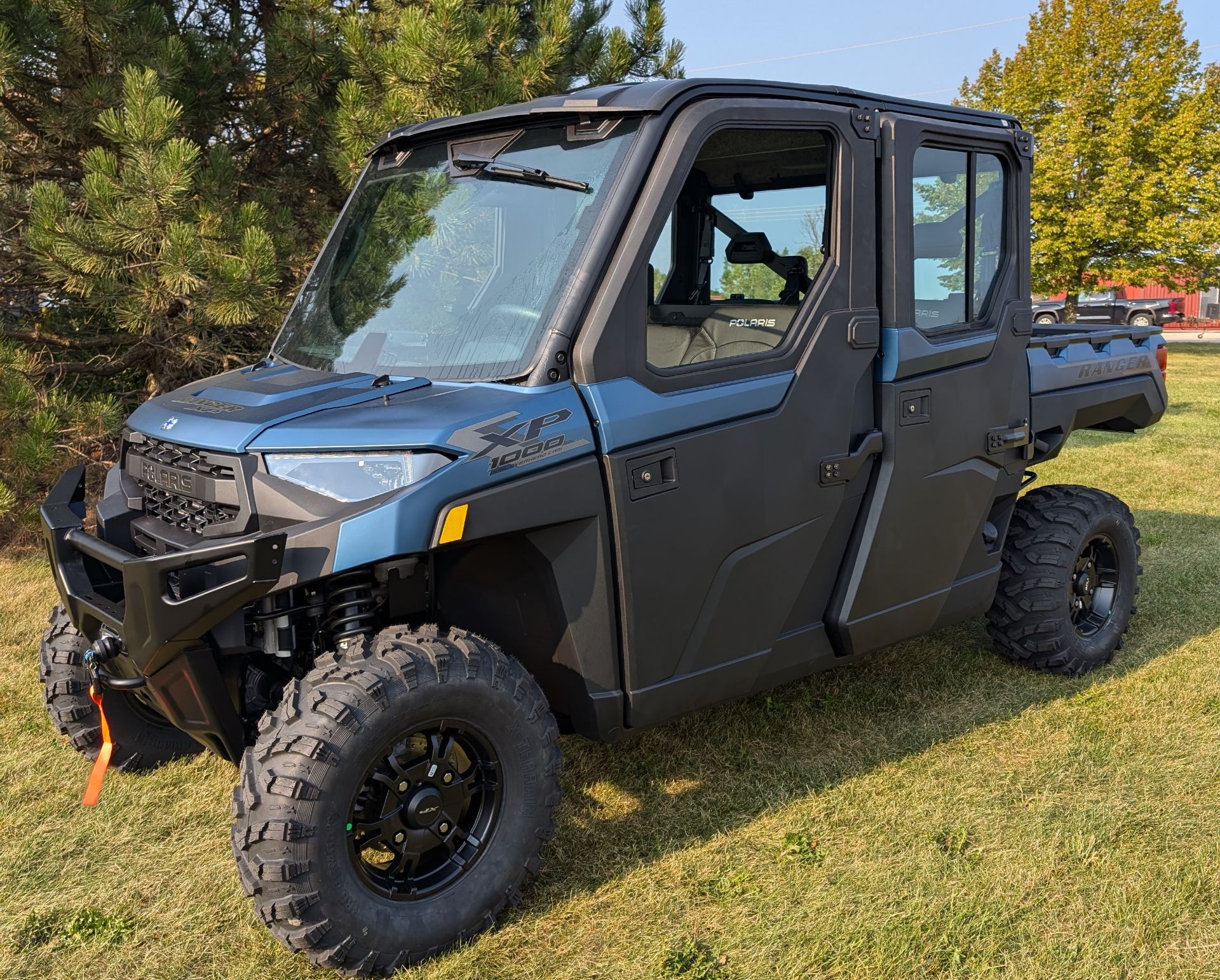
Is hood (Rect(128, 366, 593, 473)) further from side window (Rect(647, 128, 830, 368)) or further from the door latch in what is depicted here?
the door latch

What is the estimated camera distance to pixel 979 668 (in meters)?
5.05

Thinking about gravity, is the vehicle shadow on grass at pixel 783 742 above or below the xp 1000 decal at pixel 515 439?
below

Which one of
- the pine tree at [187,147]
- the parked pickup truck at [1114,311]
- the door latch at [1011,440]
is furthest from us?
the parked pickup truck at [1114,311]

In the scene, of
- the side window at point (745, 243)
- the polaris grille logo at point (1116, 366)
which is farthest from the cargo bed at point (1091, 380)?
the side window at point (745, 243)

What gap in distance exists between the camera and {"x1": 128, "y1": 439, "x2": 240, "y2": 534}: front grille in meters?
3.00

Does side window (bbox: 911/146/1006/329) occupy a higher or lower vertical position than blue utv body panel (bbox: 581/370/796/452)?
higher

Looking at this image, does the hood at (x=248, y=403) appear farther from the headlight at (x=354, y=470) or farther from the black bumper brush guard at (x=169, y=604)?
the black bumper brush guard at (x=169, y=604)

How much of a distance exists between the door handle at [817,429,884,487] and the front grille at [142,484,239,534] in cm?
183

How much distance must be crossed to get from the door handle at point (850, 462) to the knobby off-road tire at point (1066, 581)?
1.46m

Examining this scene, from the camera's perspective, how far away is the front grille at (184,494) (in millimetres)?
3002

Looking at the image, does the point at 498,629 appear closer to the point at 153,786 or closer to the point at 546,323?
the point at 546,323

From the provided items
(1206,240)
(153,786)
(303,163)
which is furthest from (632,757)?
(1206,240)

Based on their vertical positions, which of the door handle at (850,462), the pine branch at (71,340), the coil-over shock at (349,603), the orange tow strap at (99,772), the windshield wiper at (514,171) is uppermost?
the windshield wiper at (514,171)

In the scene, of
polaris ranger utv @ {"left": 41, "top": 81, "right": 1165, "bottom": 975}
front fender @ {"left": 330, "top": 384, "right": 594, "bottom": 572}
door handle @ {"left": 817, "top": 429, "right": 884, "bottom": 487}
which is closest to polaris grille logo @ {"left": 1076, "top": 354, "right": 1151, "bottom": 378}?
polaris ranger utv @ {"left": 41, "top": 81, "right": 1165, "bottom": 975}
